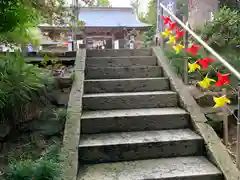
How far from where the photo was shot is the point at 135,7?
44.8 feet

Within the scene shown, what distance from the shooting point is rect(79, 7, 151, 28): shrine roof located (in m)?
10.4

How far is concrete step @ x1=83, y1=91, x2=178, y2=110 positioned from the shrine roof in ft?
25.2

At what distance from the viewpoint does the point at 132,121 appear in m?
2.34

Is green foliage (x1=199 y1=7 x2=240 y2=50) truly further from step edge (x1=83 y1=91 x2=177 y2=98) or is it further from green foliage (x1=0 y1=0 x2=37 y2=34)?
green foliage (x1=0 y1=0 x2=37 y2=34)

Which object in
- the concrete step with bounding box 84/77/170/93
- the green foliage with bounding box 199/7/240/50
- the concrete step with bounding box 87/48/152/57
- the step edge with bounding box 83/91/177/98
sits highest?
the green foliage with bounding box 199/7/240/50

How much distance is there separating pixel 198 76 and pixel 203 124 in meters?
0.92

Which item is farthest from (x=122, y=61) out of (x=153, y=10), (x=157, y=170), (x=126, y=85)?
(x=153, y=10)

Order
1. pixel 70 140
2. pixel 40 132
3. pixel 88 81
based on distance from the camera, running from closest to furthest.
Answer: pixel 70 140, pixel 40 132, pixel 88 81

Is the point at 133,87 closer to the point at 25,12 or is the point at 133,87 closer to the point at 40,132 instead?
the point at 40,132

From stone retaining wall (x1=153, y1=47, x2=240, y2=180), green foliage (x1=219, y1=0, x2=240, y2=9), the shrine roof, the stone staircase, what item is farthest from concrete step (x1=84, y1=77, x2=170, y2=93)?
the shrine roof

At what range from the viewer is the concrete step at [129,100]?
256 centimetres

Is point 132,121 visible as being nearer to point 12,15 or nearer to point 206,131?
point 206,131

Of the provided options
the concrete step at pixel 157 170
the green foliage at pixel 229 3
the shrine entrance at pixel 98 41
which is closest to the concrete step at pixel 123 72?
the concrete step at pixel 157 170

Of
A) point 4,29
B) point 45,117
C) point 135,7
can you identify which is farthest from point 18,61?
point 135,7
